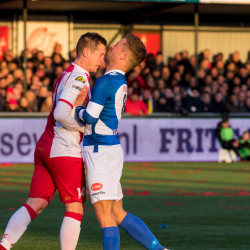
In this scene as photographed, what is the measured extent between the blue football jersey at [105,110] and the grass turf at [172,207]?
5.10 feet

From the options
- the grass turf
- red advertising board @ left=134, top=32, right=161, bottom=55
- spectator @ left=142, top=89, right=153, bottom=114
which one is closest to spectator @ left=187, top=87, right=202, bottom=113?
spectator @ left=142, top=89, right=153, bottom=114

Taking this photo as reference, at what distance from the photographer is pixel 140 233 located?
4.74 meters

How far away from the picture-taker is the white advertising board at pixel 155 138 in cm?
1463

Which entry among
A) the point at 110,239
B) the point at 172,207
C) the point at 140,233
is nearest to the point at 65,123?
the point at 110,239

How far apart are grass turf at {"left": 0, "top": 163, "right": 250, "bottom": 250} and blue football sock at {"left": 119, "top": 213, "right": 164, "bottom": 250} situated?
0.96m

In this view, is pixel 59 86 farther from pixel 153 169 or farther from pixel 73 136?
pixel 153 169

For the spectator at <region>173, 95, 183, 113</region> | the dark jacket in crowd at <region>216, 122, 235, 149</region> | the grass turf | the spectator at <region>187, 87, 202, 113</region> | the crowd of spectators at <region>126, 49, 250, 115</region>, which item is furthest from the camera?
the spectator at <region>187, 87, 202, 113</region>

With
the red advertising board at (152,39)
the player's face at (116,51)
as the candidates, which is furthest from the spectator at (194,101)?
the player's face at (116,51)

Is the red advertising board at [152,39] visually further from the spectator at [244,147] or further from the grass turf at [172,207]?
the grass turf at [172,207]

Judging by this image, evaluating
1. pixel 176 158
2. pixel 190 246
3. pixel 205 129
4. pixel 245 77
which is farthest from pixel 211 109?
pixel 190 246

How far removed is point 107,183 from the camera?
4406 millimetres

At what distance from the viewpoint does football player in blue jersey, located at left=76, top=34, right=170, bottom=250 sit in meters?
4.40

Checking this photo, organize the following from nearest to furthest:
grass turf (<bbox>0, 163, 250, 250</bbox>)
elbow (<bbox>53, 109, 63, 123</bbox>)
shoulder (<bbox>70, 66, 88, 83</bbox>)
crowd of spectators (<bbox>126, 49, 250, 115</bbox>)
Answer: elbow (<bbox>53, 109, 63, 123</bbox>) < shoulder (<bbox>70, 66, 88, 83</bbox>) < grass turf (<bbox>0, 163, 250, 250</bbox>) < crowd of spectators (<bbox>126, 49, 250, 115</bbox>)

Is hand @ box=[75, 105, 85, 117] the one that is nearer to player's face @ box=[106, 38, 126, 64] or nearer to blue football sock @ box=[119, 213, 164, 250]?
player's face @ box=[106, 38, 126, 64]
